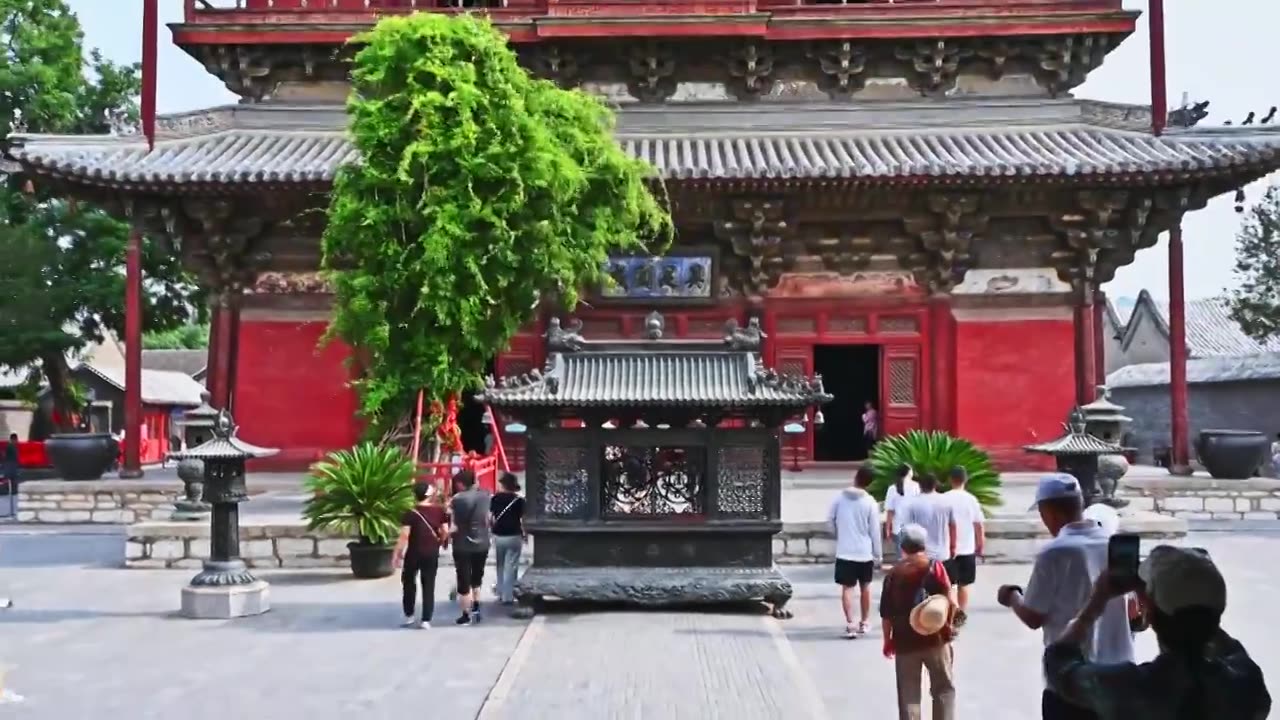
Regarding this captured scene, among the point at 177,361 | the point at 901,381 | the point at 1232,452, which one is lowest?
the point at 1232,452

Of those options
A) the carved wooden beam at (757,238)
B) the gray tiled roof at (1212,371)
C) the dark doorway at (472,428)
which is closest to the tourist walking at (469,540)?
the carved wooden beam at (757,238)

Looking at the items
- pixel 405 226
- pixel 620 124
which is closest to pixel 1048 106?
pixel 620 124

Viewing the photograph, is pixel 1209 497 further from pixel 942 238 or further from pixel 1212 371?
pixel 1212 371

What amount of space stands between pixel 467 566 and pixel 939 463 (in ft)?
20.7

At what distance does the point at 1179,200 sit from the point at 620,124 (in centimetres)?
948

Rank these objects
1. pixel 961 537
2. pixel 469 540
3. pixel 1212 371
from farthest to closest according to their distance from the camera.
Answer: pixel 1212 371 → pixel 469 540 → pixel 961 537

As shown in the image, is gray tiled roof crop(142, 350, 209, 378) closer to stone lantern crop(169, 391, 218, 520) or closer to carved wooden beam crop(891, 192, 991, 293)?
stone lantern crop(169, 391, 218, 520)

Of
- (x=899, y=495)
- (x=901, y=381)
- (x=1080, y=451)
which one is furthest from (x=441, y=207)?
(x=901, y=381)

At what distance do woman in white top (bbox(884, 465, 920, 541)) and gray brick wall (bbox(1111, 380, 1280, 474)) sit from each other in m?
22.1

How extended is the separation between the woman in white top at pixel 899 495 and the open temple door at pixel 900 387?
7239 millimetres

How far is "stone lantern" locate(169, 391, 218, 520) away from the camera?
1538cm

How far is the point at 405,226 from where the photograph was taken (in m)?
15.3

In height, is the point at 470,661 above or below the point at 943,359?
below

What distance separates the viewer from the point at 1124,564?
3.60 metres
